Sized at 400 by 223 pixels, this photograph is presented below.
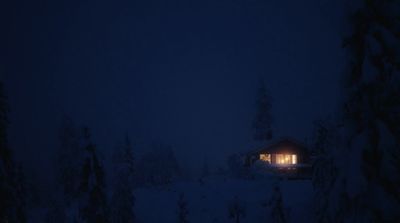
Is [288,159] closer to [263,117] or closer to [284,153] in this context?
[284,153]

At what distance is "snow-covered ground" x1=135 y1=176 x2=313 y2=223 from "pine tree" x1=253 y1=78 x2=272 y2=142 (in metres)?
20.6

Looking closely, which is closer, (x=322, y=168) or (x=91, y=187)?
(x=91, y=187)

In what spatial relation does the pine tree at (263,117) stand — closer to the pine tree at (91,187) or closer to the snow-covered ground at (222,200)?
the snow-covered ground at (222,200)

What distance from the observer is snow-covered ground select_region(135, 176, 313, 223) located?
41.7 metres

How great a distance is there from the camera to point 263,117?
239ft

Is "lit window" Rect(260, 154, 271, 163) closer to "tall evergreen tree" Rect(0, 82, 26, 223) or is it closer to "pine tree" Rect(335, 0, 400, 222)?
"tall evergreen tree" Rect(0, 82, 26, 223)

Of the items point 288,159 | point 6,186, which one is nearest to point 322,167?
point 6,186

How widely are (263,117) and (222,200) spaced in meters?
28.5

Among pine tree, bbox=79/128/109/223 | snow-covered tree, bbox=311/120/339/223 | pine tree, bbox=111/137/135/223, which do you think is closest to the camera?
snow-covered tree, bbox=311/120/339/223

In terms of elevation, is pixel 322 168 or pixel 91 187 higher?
pixel 322 168

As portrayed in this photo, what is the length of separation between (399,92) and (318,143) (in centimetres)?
2271

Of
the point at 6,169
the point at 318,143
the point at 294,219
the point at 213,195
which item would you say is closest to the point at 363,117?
the point at 6,169

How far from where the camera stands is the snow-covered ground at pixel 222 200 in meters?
41.7

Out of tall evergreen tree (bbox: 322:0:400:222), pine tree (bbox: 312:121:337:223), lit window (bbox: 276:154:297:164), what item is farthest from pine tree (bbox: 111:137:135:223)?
tall evergreen tree (bbox: 322:0:400:222)
